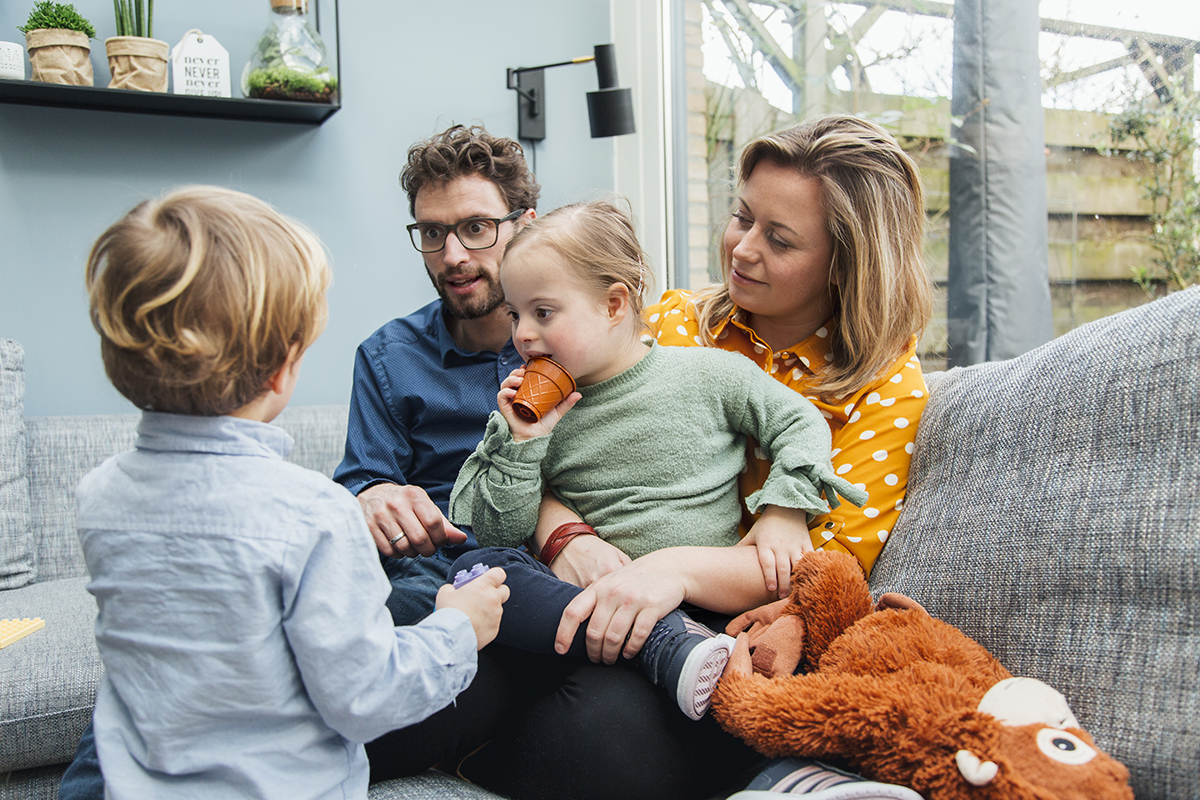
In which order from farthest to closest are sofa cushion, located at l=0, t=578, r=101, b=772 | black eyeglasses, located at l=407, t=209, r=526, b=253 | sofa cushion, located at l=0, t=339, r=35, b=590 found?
sofa cushion, located at l=0, t=339, r=35, b=590 < black eyeglasses, located at l=407, t=209, r=526, b=253 < sofa cushion, located at l=0, t=578, r=101, b=772

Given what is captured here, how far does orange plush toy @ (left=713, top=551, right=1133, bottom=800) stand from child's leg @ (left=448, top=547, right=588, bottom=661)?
22 cm

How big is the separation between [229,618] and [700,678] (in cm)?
52

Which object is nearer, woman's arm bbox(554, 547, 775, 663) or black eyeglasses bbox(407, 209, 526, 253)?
woman's arm bbox(554, 547, 775, 663)

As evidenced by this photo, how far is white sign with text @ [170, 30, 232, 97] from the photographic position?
7.86 feet

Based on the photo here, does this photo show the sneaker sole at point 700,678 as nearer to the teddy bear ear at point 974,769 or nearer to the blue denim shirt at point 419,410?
the teddy bear ear at point 974,769

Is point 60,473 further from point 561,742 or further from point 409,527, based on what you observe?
point 561,742

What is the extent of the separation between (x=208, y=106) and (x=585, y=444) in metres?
1.81

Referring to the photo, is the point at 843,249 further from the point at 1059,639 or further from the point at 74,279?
the point at 74,279

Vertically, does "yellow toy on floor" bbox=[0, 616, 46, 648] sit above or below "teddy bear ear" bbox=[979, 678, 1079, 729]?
below

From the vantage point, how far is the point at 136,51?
7.53 feet

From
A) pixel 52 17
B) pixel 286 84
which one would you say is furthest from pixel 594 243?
pixel 52 17

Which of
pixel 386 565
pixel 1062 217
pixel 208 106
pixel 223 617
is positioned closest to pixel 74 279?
pixel 208 106

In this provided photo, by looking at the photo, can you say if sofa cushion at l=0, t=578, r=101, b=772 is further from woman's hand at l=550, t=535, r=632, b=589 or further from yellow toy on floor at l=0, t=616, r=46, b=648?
woman's hand at l=550, t=535, r=632, b=589

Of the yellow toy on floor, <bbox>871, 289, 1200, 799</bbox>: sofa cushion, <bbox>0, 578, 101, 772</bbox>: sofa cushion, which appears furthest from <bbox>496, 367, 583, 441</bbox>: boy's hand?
the yellow toy on floor
